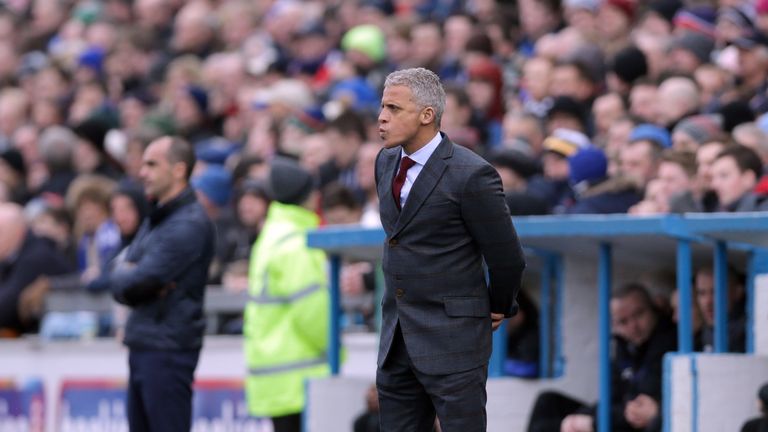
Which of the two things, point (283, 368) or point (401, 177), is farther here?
point (283, 368)

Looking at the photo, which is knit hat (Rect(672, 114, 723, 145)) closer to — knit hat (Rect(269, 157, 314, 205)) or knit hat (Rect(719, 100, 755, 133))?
knit hat (Rect(719, 100, 755, 133))

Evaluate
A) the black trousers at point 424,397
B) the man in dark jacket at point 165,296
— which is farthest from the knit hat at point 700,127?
the black trousers at point 424,397

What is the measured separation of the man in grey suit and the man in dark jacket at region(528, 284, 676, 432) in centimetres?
261

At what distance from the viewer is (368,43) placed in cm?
1574

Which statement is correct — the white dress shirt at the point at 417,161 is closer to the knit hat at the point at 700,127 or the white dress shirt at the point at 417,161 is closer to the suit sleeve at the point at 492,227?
the suit sleeve at the point at 492,227

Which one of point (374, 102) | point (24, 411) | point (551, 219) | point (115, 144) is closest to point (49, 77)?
point (115, 144)

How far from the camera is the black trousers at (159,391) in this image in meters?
8.61

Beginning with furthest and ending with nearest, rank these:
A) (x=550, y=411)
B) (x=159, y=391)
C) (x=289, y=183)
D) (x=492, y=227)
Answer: (x=289, y=183)
(x=550, y=411)
(x=159, y=391)
(x=492, y=227)

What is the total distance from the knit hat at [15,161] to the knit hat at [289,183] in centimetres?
670

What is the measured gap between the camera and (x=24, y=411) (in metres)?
12.7

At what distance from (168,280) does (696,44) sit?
5.69m

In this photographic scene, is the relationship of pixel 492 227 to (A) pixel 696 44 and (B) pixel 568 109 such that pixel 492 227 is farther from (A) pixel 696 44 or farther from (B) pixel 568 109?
(A) pixel 696 44

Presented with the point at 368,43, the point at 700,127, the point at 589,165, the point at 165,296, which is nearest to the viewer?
the point at 165,296

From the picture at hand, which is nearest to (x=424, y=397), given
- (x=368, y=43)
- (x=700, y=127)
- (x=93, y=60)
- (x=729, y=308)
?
(x=729, y=308)
